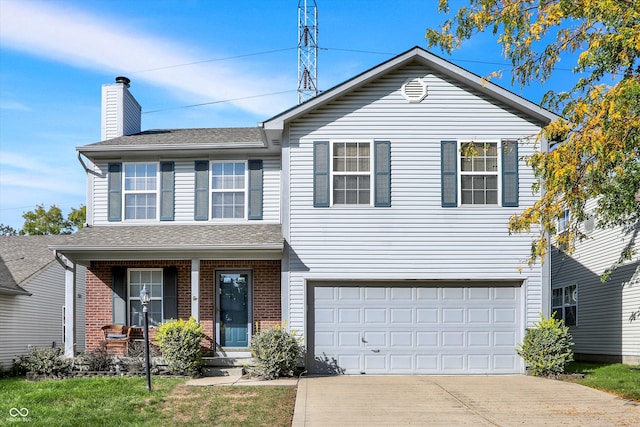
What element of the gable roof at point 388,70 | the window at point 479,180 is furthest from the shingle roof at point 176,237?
the window at point 479,180

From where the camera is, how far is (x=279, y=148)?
17531 millimetres

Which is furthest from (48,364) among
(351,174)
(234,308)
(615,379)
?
(615,379)

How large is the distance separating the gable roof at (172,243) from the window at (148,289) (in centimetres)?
127

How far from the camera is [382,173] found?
52.7 feet

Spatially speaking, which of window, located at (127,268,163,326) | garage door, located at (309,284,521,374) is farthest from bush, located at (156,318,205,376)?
garage door, located at (309,284,521,374)

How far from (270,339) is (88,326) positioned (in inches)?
224

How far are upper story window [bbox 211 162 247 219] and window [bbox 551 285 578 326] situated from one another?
10688 mm

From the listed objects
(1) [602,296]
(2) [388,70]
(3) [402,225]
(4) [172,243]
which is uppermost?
(2) [388,70]

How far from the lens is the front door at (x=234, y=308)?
17438 millimetres

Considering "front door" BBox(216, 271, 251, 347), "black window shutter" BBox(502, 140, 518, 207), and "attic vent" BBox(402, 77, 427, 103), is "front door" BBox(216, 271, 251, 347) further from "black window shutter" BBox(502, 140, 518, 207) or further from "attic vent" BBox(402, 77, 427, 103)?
"black window shutter" BBox(502, 140, 518, 207)

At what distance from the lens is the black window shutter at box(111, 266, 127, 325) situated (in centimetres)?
1762

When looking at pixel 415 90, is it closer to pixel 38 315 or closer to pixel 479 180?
pixel 479 180

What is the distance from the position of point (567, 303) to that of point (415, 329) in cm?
878

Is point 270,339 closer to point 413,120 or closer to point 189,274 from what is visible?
point 189,274
